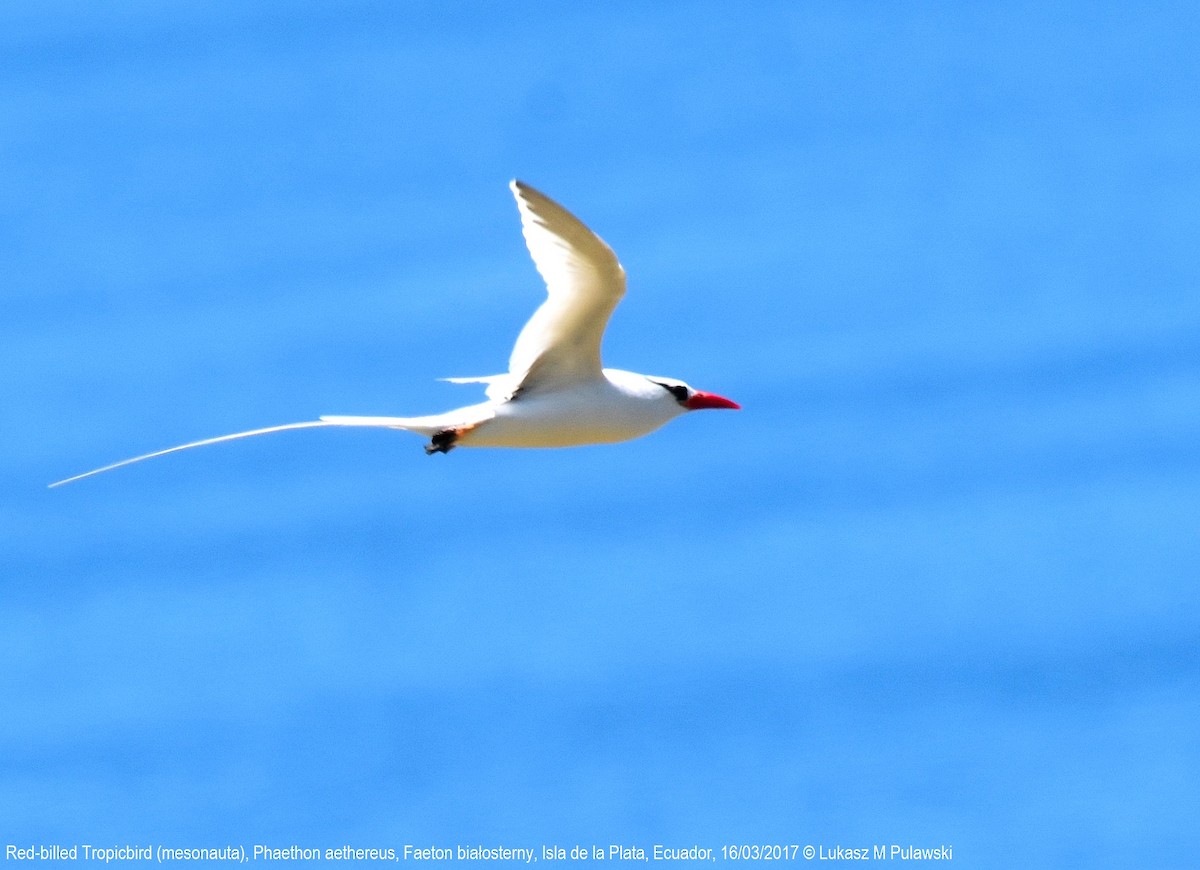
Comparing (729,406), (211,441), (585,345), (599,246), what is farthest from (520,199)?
(729,406)

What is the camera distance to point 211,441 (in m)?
6.51

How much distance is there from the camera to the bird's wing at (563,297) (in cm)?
744

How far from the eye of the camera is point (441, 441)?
801cm

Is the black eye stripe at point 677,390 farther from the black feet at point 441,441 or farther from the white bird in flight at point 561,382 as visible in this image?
the black feet at point 441,441

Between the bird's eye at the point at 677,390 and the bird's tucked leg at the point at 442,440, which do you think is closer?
the bird's tucked leg at the point at 442,440

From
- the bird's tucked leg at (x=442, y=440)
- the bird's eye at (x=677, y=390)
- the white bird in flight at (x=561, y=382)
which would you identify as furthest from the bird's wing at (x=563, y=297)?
the bird's eye at (x=677, y=390)

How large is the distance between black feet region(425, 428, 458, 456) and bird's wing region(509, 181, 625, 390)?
0.46 metres

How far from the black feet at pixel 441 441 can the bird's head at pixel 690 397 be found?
135 cm

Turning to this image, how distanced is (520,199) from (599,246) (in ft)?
1.66

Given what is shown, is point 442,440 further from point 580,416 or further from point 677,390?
point 677,390

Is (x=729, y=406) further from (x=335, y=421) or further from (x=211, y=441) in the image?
(x=211, y=441)

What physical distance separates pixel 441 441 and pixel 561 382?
27.9 inches

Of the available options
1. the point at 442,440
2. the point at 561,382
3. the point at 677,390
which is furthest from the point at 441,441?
the point at 677,390

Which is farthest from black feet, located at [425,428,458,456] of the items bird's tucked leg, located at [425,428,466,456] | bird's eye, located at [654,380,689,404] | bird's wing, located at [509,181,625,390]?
bird's eye, located at [654,380,689,404]
